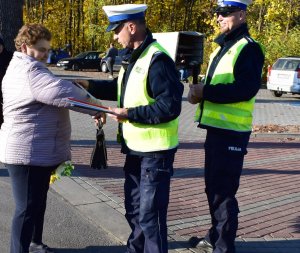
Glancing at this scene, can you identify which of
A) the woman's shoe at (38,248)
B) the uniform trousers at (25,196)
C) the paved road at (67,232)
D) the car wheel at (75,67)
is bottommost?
the car wheel at (75,67)

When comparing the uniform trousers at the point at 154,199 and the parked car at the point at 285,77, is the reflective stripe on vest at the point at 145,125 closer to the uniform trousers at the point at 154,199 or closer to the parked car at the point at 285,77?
the uniform trousers at the point at 154,199

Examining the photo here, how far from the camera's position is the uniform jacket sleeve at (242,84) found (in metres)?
3.37

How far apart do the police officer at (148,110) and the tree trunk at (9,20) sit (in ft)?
16.5

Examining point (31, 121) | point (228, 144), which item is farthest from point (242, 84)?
point (31, 121)

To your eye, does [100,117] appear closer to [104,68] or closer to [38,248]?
[38,248]

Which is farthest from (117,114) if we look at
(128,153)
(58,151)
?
(58,151)

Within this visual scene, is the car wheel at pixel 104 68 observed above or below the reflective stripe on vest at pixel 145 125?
below

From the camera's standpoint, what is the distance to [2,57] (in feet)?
17.6

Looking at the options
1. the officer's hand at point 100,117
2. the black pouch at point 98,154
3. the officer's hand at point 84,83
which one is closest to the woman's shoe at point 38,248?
the black pouch at point 98,154

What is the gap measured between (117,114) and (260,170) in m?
4.39

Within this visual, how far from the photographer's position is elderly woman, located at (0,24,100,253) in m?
3.26

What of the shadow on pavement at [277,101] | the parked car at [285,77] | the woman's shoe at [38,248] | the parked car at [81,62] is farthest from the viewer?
the parked car at [81,62]

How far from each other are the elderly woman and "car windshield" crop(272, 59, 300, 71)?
54.1 feet

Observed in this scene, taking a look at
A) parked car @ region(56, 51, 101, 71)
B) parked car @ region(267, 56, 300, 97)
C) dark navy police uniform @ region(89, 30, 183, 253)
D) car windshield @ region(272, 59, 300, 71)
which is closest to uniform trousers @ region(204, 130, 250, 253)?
dark navy police uniform @ region(89, 30, 183, 253)
